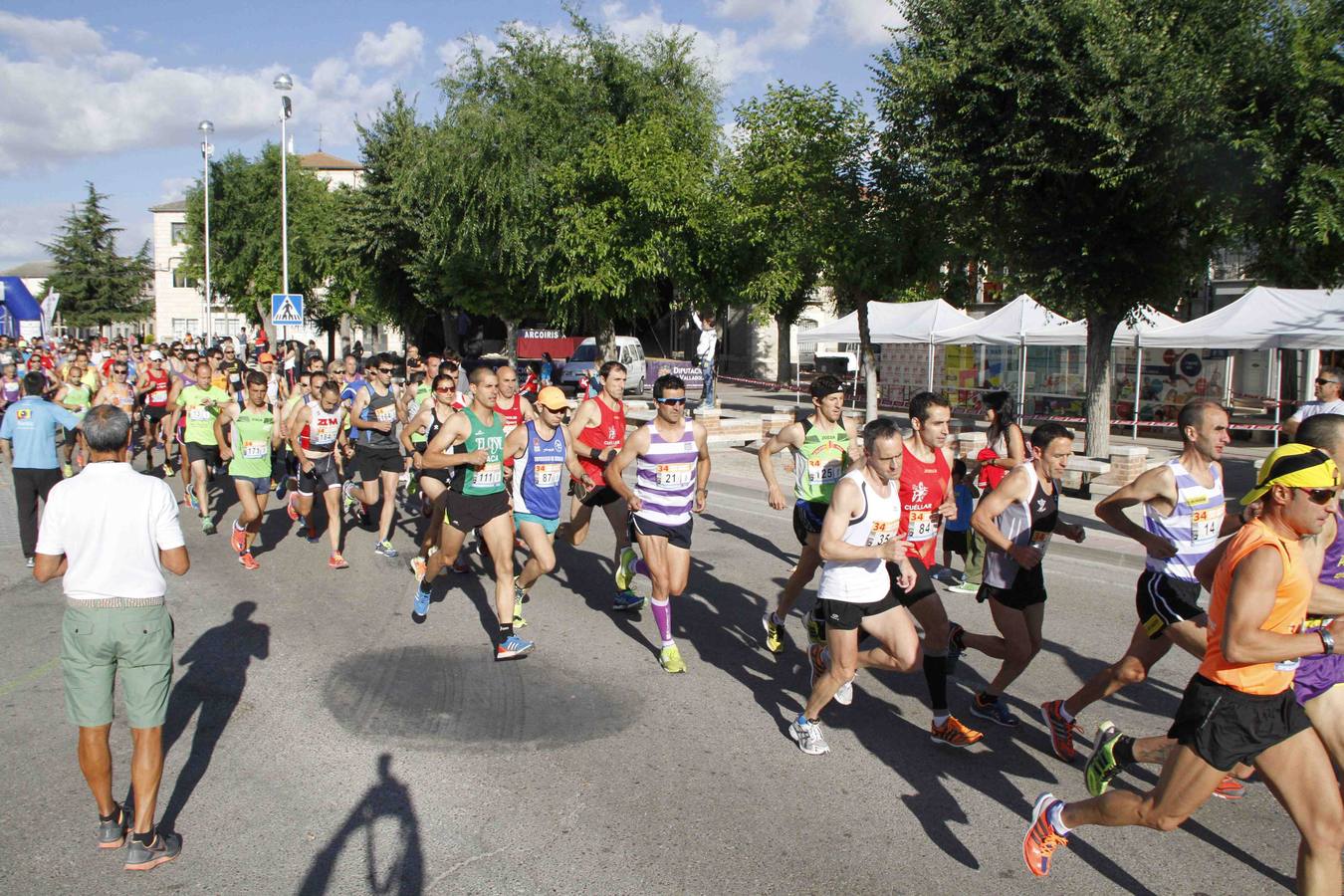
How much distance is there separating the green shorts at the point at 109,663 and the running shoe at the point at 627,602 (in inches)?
167

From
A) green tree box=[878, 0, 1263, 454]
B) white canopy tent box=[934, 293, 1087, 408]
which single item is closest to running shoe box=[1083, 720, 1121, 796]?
green tree box=[878, 0, 1263, 454]

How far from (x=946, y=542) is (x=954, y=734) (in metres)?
4.08

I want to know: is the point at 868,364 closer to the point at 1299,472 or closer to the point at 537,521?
the point at 537,521

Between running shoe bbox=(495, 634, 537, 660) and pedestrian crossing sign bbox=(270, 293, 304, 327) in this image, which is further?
pedestrian crossing sign bbox=(270, 293, 304, 327)

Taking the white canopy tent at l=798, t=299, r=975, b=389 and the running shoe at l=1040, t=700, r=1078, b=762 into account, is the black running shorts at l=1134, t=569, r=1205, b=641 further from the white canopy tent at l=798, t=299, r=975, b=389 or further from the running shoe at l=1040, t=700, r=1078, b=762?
the white canopy tent at l=798, t=299, r=975, b=389

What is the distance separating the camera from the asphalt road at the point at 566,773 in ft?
13.2

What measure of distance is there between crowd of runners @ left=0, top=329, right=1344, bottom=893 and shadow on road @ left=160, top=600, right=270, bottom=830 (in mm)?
1297

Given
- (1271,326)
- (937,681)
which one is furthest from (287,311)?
(937,681)

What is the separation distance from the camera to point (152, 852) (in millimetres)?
4074

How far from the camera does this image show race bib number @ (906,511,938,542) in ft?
19.2

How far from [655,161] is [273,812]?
25.1 metres

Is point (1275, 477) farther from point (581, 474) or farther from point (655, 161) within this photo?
point (655, 161)

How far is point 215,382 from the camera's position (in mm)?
11594

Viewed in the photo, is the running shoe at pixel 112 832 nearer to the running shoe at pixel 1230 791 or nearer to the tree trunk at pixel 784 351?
the running shoe at pixel 1230 791
